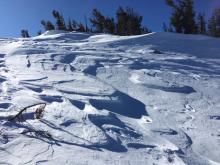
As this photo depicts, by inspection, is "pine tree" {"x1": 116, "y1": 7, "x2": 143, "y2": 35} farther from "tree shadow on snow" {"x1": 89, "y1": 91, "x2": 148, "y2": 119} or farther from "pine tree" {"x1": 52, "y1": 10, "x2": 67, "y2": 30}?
"tree shadow on snow" {"x1": 89, "y1": 91, "x2": 148, "y2": 119}

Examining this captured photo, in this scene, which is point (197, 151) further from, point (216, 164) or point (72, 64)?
point (72, 64)

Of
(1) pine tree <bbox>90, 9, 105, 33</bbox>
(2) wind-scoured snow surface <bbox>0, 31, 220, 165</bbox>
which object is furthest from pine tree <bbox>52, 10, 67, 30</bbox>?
(2) wind-scoured snow surface <bbox>0, 31, 220, 165</bbox>

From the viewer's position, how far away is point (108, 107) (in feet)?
13.4

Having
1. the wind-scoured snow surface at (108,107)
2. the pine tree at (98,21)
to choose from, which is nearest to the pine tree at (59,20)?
the pine tree at (98,21)

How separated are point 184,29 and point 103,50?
10.9 meters

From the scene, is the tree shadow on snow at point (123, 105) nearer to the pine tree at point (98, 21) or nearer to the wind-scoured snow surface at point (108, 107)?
the wind-scoured snow surface at point (108, 107)

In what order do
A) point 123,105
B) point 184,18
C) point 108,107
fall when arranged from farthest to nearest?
point 184,18 → point 123,105 → point 108,107

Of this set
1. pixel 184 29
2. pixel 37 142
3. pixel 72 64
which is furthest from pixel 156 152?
pixel 184 29

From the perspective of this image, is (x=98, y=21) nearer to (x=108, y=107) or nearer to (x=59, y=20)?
(x=59, y=20)

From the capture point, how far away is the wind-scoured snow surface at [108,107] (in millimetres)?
2920

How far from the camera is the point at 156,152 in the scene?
302cm

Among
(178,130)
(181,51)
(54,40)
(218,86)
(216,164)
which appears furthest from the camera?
(54,40)

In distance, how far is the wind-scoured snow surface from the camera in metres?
2.92

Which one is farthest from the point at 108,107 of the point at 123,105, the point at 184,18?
the point at 184,18
